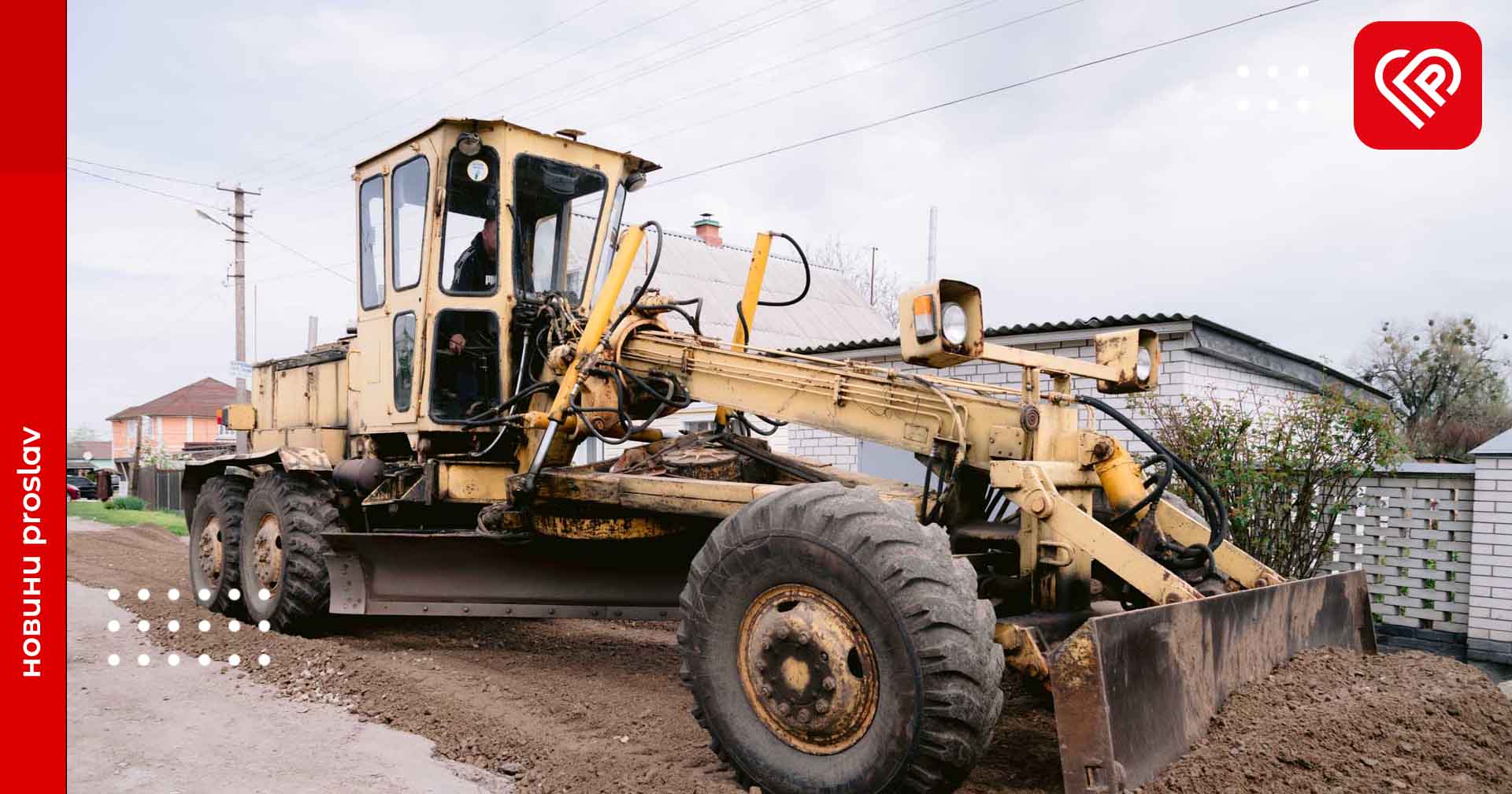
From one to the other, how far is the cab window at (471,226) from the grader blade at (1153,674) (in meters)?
4.70

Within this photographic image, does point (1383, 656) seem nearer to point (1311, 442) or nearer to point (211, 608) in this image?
point (1311, 442)

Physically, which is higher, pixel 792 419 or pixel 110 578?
pixel 792 419

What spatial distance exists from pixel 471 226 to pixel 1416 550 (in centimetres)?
722

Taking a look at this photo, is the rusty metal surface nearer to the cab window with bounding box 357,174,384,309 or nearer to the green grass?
the cab window with bounding box 357,174,384,309

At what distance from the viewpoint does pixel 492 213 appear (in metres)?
7.04

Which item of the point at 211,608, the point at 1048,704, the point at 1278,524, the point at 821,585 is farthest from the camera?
the point at 211,608

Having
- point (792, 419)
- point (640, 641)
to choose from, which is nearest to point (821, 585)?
point (792, 419)

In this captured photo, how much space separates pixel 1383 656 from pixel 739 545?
3012mm

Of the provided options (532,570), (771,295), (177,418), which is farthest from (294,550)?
(177,418)

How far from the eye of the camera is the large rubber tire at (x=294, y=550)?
23.9ft

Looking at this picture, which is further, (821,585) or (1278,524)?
(1278,524)

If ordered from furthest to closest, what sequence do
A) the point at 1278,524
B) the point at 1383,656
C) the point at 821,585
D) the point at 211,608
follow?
the point at 211,608
the point at 1278,524
the point at 1383,656
the point at 821,585

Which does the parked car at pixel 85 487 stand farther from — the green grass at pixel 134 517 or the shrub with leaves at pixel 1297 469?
the shrub with leaves at pixel 1297 469

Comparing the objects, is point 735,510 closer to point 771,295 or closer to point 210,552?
point 210,552
